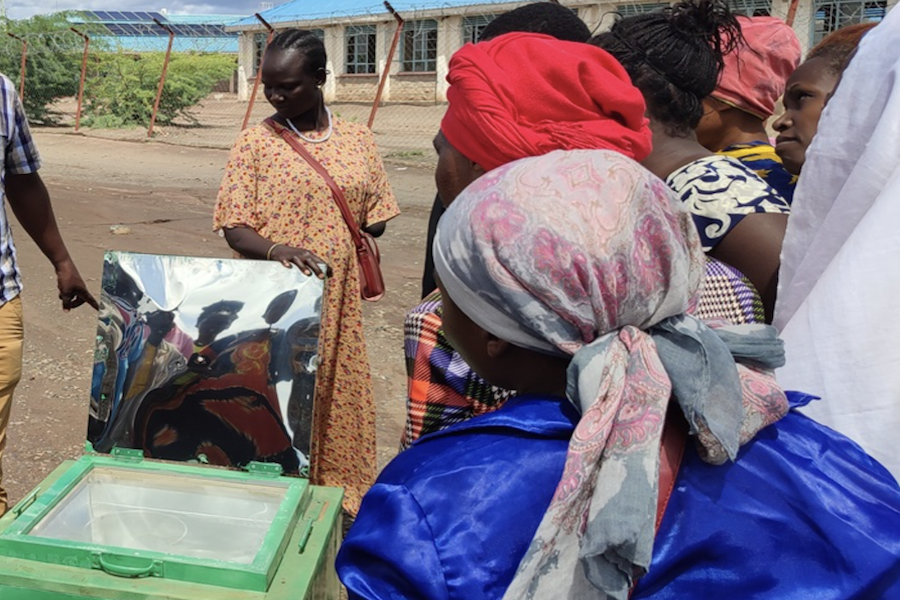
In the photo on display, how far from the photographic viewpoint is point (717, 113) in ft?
8.20

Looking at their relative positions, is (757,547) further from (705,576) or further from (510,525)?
(510,525)

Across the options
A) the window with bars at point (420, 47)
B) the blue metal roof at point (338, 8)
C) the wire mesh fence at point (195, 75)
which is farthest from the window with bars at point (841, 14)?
the window with bars at point (420, 47)

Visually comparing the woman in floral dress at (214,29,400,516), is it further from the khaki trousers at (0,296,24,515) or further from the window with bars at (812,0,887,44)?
the window with bars at (812,0,887,44)

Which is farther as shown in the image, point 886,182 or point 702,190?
point 702,190

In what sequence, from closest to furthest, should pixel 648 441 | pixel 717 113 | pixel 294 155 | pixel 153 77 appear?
1. pixel 648 441
2. pixel 717 113
3. pixel 294 155
4. pixel 153 77

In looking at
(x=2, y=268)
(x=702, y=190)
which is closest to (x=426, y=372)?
(x=702, y=190)

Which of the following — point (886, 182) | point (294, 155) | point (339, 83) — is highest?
point (886, 182)

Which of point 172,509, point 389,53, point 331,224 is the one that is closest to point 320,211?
point 331,224

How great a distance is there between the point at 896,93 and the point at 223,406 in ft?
5.24

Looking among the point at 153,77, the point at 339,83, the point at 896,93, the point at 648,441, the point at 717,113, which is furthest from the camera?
the point at 339,83

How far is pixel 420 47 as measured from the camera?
21.5 metres

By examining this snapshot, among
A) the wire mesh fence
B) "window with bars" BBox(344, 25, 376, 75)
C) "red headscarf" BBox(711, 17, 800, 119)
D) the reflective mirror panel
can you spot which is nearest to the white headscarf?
"red headscarf" BBox(711, 17, 800, 119)

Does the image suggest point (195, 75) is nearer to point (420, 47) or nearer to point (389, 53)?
point (420, 47)

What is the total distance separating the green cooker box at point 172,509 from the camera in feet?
4.82
